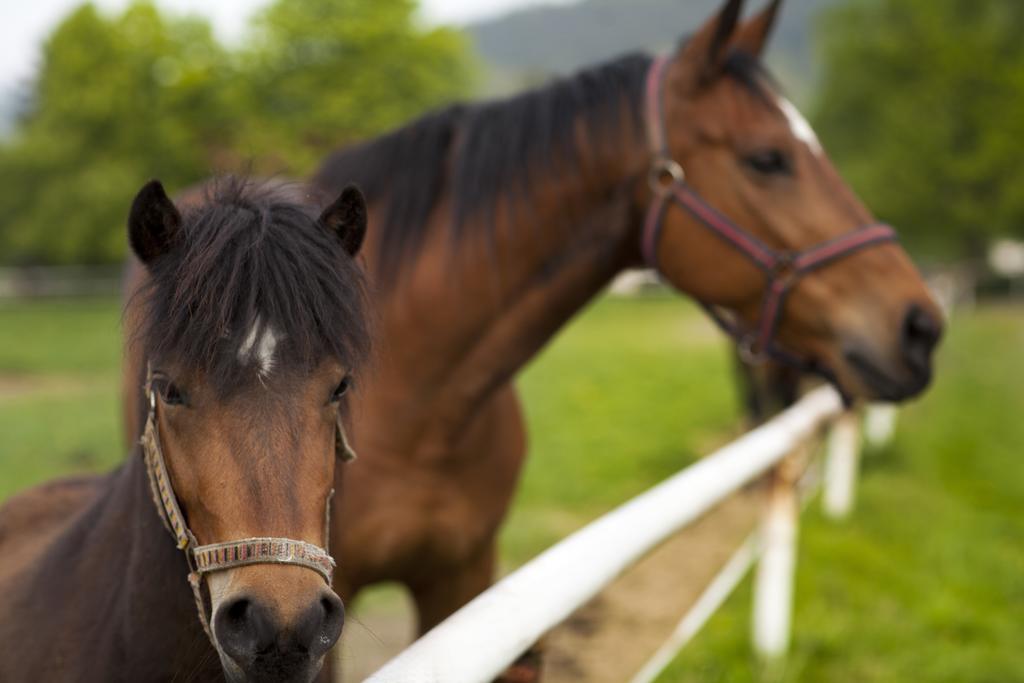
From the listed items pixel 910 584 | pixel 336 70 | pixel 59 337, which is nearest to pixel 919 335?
pixel 910 584

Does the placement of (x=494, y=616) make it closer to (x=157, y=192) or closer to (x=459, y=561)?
(x=157, y=192)

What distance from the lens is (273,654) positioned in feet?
4.26

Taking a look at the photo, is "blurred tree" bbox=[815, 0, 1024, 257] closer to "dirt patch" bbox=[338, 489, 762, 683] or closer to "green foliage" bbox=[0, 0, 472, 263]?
"green foliage" bbox=[0, 0, 472, 263]

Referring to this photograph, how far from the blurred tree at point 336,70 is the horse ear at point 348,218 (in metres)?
24.7

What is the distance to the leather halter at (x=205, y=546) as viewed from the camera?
1.36 metres

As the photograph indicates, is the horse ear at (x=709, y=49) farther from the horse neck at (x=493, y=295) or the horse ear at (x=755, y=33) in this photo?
the horse neck at (x=493, y=295)

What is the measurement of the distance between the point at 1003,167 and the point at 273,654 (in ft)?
Answer: 107

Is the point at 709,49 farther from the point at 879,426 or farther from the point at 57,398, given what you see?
the point at 57,398

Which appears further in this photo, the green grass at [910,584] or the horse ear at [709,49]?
the green grass at [910,584]

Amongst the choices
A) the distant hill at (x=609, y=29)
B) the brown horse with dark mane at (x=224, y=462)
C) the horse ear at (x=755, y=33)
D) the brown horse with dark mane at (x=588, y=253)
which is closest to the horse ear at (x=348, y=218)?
the brown horse with dark mane at (x=224, y=462)

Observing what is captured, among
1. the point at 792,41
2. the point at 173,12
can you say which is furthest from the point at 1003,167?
the point at 792,41

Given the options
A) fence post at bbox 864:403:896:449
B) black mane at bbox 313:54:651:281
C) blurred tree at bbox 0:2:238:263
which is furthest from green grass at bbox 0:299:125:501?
fence post at bbox 864:403:896:449

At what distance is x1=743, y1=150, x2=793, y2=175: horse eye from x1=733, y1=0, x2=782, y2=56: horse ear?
43 centimetres

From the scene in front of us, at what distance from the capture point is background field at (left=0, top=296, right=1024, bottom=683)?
3.86m
